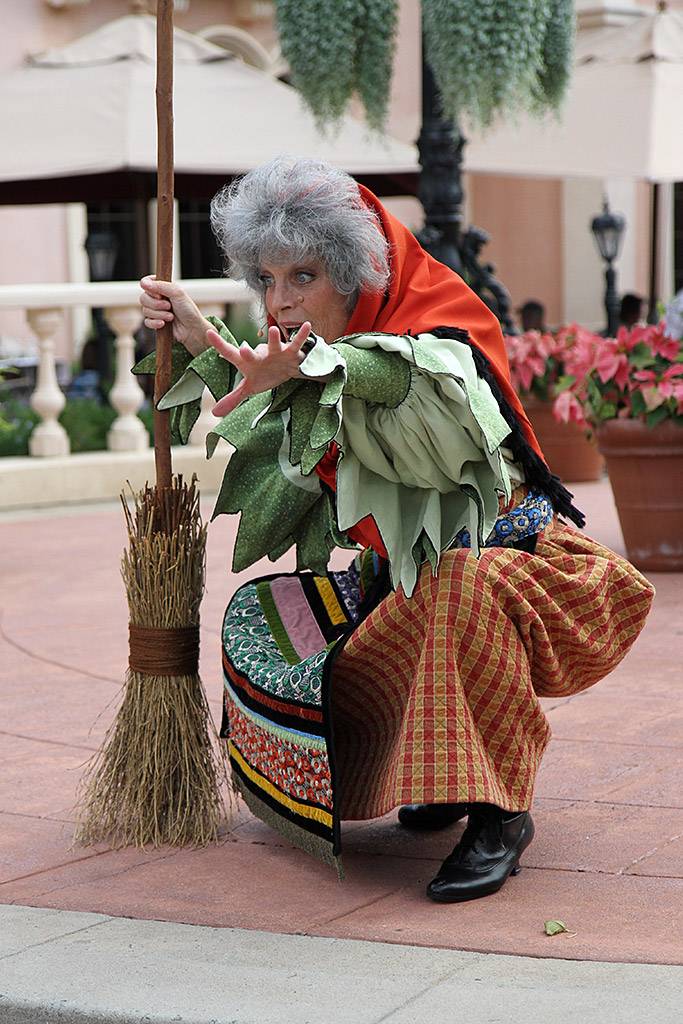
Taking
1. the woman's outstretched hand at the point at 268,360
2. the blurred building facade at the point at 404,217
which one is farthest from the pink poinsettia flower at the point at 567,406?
the blurred building facade at the point at 404,217

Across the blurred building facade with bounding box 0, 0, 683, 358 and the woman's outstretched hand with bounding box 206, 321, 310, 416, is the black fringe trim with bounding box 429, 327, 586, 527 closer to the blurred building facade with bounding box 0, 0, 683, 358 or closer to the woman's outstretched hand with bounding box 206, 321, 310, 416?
the woman's outstretched hand with bounding box 206, 321, 310, 416

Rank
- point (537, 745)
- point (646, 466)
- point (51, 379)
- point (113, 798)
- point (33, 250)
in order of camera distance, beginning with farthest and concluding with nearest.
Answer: point (33, 250), point (51, 379), point (646, 466), point (113, 798), point (537, 745)

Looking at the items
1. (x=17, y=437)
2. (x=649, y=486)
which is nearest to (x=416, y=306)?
(x=649, y=486)

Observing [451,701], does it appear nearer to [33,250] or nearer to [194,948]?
[194,948]

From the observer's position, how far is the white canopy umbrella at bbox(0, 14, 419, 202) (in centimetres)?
991

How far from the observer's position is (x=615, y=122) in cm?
1106

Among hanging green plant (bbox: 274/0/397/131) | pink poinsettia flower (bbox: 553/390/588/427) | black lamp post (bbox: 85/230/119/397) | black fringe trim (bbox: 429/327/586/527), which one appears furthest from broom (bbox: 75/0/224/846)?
black lamp post (bbox: 85/230/119/397)

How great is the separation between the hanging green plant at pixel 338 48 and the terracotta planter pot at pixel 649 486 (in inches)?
111

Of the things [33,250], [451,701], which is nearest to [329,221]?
[451,701]

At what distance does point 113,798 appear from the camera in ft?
12.3

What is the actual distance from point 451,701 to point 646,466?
3791 millimetres

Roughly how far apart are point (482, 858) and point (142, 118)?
7.27 meters

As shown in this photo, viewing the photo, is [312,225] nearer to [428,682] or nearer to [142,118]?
[428,682]

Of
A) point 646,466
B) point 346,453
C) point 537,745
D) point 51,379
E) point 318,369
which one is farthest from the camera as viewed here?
point 51,379
